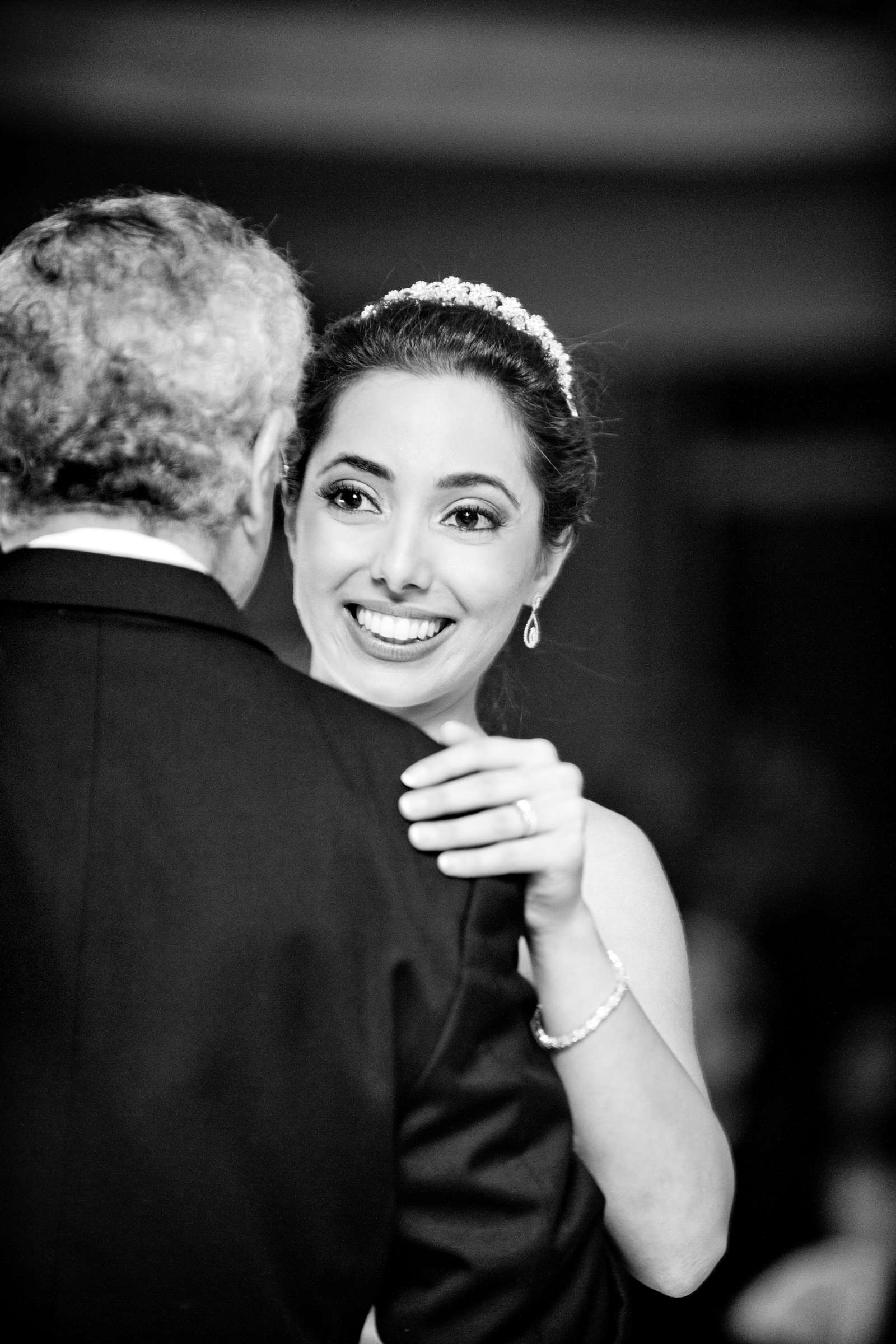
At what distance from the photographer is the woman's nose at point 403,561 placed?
6.18ft

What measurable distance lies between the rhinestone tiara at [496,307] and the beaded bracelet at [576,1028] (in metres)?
1.05

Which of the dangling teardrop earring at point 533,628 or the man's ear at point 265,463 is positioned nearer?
the man's ear at point 265,463

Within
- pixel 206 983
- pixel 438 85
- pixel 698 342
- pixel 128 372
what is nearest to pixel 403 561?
pixel 128 372

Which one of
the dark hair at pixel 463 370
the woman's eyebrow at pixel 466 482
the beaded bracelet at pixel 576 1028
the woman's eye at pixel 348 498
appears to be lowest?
the beaded bracelet at pixel 576 1028

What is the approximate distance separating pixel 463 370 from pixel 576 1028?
1.06 metres

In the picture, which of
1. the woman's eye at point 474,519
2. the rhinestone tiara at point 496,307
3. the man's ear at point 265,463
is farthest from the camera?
the rhinestone tiara at point 496,307

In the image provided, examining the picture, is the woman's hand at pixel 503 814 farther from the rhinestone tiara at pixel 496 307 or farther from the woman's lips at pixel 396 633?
the rhinestone tiara at pixel 496 307

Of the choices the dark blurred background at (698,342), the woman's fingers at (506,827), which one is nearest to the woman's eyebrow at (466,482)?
the woman's fingers at (506,827)

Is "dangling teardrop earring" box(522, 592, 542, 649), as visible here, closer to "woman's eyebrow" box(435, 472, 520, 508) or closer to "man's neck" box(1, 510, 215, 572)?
"woman's eyebrow" box(435, 472, 520, 508)

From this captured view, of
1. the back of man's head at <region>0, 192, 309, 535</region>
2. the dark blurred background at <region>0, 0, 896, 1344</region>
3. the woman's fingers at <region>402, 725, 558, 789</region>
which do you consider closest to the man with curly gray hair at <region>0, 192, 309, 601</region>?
the back of man's head at <region>0, 192, 309, 535</region>

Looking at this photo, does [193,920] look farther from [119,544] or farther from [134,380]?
[134,380]

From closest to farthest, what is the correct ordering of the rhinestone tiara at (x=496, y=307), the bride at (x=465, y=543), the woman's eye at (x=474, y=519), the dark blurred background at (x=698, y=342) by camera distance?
the bride at (x=465, y=543) < the woman's eye at (x=474, y=519) < the rhinestone tiara at (x=496, y=307) < the dark blurred background at (x=698, y=342)

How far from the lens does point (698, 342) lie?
5074 mm

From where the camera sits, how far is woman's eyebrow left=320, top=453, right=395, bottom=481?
75.5 inches
